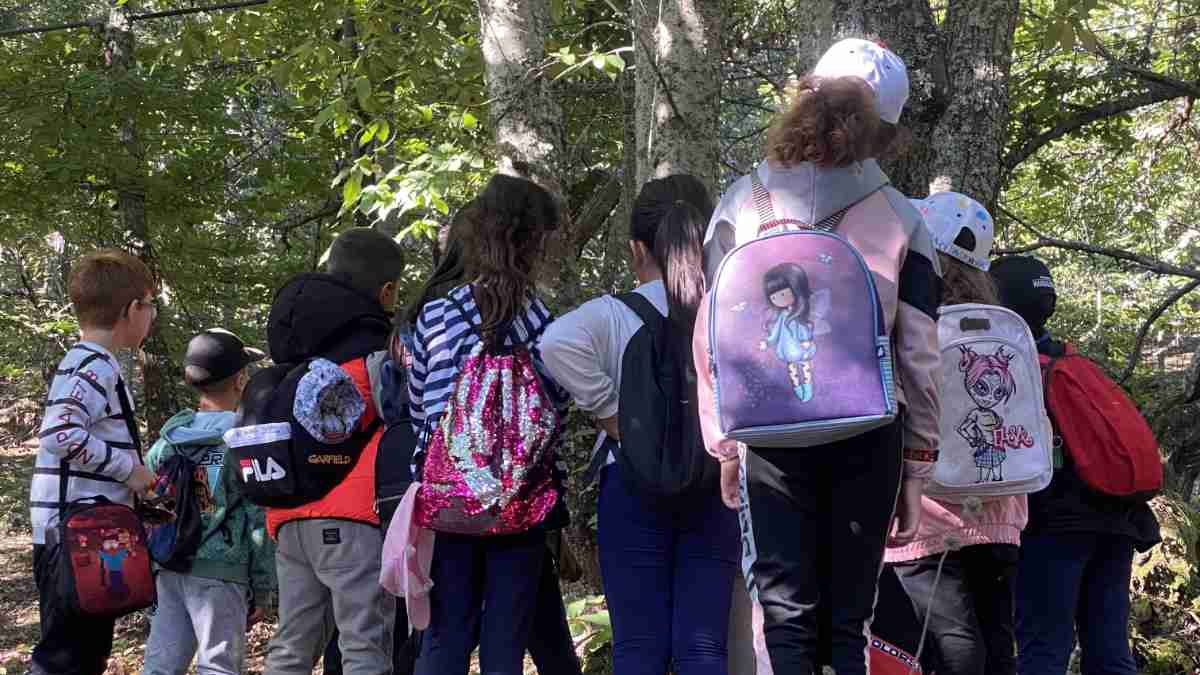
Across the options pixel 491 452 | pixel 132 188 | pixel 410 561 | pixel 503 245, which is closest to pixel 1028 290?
pixel 503 245

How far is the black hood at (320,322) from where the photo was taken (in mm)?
4098

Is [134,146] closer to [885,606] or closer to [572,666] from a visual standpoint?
[572,666]

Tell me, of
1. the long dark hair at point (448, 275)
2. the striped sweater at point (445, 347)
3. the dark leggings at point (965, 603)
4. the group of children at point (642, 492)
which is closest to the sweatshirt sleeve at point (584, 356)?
the group of children at point (642, 492)

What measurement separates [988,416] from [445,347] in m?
1.67

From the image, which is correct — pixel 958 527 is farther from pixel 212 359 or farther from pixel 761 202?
pixel 212 359

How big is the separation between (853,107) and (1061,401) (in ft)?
5.95

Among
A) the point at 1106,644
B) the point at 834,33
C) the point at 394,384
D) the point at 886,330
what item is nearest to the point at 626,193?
the point at 834,33

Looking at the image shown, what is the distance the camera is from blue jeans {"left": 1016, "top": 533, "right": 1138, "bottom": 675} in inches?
166

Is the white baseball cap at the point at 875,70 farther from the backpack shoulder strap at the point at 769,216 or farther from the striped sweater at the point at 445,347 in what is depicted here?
the striped sweater at the point at 445,347

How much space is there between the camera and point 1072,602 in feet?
13.8

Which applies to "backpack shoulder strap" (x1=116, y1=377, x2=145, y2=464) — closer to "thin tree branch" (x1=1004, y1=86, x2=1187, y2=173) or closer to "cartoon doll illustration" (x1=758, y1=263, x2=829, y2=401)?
"cartoon doll illustration" (x1=758, y1=263, x2=829, y2=401)

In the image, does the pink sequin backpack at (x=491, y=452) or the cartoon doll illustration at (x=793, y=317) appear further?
the pink sequin backpack at (x=491, y=452)

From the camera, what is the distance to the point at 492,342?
11.8 ft

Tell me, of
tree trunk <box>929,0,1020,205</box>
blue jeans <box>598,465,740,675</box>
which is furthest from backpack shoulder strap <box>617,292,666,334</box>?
tree trunk <box>929,0,1020,205</box>
